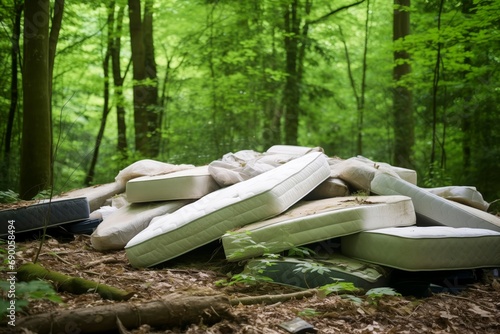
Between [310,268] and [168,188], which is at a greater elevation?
[168,188]

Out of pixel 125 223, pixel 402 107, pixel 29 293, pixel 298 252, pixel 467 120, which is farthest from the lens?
pixel 402 107

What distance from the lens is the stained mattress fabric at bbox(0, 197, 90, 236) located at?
12.4 feet

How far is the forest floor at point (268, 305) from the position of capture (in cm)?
228

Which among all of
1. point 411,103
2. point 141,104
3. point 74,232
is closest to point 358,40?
point 411,103

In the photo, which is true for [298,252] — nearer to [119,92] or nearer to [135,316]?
[135,316]

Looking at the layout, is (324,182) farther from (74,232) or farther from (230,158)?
(74,232)

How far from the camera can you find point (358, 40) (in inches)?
576

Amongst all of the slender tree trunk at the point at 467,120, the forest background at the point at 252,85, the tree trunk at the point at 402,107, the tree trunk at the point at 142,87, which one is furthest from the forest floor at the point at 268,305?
the tree trunk at the point at 142,87

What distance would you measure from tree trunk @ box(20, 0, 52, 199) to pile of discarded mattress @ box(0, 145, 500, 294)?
5.37 feet

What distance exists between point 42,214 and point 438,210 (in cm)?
317

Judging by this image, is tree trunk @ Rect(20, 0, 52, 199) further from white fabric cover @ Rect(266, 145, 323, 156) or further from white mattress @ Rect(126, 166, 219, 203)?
white fabric cover @ Rect(266, 145, 323, 156)

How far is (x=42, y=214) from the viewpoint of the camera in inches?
154

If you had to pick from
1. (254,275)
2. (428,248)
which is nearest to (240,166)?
(254,275)

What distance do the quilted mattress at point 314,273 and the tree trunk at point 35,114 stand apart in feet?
11.5
